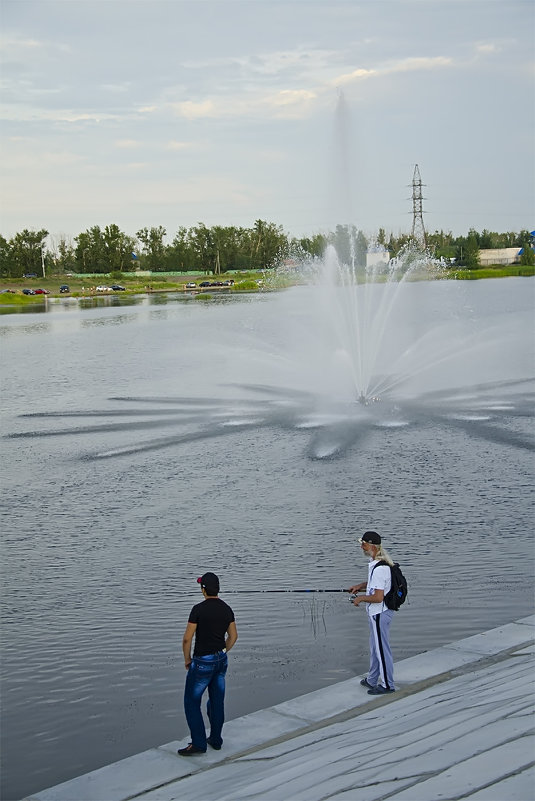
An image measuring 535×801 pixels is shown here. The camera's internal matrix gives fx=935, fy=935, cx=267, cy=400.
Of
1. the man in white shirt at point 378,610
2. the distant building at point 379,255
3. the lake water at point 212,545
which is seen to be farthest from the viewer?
the distant building at point 379,255

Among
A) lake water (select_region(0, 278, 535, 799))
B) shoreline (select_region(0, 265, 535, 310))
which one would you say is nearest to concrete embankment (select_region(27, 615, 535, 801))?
lake water (select_region(0, 278, 535, 799))

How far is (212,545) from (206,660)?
7629 millimetres

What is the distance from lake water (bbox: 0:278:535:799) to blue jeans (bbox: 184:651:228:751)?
1106 mm

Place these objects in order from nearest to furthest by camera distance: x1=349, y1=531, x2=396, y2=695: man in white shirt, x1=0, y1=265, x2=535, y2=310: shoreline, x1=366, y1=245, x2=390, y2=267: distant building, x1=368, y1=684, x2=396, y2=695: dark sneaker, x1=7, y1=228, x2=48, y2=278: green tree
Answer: x1=349, y1=531, x2=396, y2=695: man in white shirt
x1=368, y1=684, x2=396, y2=695: dark sneaker
x1=366, y1=245, x2=390, y2=267: distant building
x1=0, y1=265, x2=535, y2=310: shoreline
x1=7, y1=228, x2=48, y2=278: green tree

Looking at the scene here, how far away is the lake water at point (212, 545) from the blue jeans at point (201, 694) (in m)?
1.11

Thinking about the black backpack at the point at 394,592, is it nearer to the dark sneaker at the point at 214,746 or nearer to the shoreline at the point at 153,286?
the dark sneaker at the point at 214,746

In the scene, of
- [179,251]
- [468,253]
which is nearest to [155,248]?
[179,251]

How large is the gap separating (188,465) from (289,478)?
2.81m

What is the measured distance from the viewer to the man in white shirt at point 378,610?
8.96 metres

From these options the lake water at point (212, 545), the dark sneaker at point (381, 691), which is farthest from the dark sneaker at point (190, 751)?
the dark sneaker at point (381, 691)

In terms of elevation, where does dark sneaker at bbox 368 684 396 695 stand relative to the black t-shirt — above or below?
below

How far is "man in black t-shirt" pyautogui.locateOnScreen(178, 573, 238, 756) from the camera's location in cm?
813

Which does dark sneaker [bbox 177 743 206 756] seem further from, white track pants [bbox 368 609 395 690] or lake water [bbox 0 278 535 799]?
white track pants [bbox 368 609 395 690]

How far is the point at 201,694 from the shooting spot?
8.20 metres
